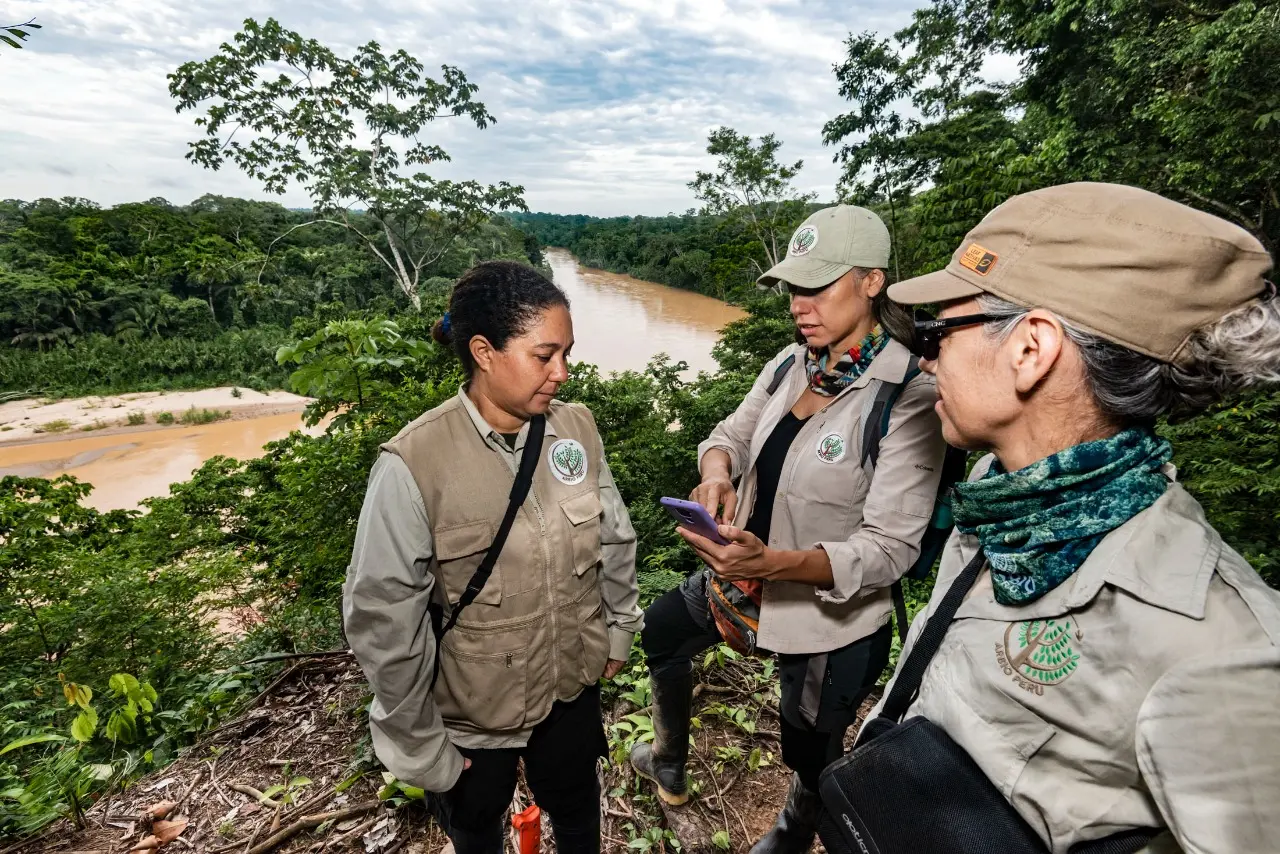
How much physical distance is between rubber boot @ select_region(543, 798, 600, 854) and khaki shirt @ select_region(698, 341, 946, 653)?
0.87 m

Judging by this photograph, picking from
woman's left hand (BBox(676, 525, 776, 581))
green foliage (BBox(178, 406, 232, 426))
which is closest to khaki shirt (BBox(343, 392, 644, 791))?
woman's left hand (BBox(676, 525, 776, 581))

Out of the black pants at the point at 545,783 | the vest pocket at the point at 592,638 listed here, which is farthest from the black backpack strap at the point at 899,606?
the black pants at the point at 545,783

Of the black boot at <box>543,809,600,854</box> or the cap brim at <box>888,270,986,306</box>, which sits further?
the black boot at <box>543,809,600,854</box>

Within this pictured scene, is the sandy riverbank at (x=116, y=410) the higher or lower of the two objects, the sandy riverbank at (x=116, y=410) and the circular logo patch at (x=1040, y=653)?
the lower

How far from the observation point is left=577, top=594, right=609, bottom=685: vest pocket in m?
1.79

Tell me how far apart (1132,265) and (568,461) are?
139cm

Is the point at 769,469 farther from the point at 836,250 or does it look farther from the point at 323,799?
the point at 323,799

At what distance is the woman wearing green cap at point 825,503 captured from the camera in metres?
1.62

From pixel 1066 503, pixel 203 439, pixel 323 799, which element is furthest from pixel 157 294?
pixel 1066 503

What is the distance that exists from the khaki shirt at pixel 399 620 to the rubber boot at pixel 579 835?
567 mm

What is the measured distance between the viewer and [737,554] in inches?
62.0

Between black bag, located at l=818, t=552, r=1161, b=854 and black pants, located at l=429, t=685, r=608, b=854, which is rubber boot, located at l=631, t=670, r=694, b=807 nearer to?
black pants, located at l=429, t=685, r=608, b=854

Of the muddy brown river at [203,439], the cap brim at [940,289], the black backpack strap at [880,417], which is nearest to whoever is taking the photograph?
the cap brim at [940,289]

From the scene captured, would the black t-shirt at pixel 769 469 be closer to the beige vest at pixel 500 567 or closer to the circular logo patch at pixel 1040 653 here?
the beige vest at pixel 500 567
